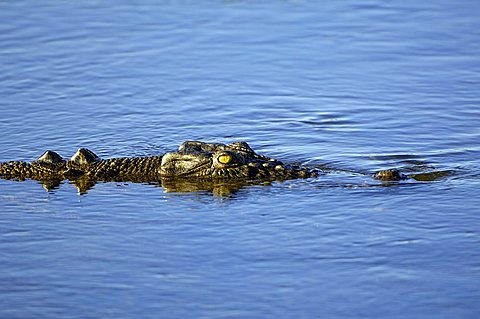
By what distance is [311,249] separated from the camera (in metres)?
9.25

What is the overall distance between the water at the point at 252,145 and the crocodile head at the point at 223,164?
0.90ft

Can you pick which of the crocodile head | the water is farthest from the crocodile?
the water

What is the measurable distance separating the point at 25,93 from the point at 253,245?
20.8ft

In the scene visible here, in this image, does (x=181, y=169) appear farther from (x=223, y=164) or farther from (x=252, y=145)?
(x=252, y=145)

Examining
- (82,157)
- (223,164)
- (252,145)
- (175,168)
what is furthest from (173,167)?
(252,145)

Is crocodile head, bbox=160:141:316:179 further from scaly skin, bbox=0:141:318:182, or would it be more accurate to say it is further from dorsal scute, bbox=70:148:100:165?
dorsal scute, bbox=70:148:100:165

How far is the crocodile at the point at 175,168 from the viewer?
443 inches

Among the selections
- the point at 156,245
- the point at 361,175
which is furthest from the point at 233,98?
the point at 156,245

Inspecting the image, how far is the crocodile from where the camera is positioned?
11242mm

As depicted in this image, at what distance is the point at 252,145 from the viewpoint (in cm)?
1239

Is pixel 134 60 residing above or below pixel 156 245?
above

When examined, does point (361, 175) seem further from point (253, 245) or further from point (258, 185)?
point (253, 245)

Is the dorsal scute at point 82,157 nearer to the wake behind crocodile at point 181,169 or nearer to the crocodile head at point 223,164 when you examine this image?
the wake behind crocodile at point 181,169

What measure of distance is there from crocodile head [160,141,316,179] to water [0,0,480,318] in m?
0.28
